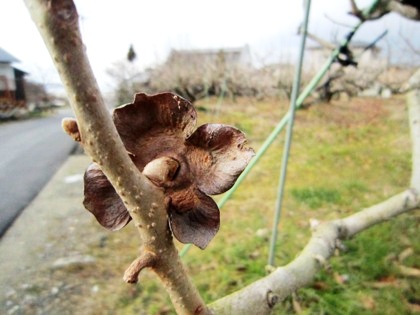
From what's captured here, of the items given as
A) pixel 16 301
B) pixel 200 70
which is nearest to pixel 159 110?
pixel 16 301

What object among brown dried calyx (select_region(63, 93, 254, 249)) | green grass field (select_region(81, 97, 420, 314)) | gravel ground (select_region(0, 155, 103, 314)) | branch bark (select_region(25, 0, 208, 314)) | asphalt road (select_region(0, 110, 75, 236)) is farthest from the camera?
green grass field (select_region(81, 97, 420, 314))

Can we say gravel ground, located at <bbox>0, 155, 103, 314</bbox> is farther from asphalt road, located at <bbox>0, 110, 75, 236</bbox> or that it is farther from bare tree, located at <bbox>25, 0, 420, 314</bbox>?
bare tree, located at <bbox>25, 0, 420, 314</bbox>

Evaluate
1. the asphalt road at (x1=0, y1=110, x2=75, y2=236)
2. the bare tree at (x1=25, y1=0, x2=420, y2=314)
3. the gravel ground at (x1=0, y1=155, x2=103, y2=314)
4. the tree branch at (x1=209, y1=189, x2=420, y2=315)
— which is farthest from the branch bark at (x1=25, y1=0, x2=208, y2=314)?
the gravel ground at (x1=0, y1=155, x2=103, y2=314)

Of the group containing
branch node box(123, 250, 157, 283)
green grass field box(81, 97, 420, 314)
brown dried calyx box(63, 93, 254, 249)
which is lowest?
green grass field box(81, 97, 420, 314)

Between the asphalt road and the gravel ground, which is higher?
the asphalt road

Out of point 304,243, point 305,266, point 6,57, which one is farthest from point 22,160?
point 304,243

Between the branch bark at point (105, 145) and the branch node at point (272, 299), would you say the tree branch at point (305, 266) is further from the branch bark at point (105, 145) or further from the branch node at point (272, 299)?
the branch bark at point (105, 145)

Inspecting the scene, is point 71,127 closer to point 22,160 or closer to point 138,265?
point 138,265
